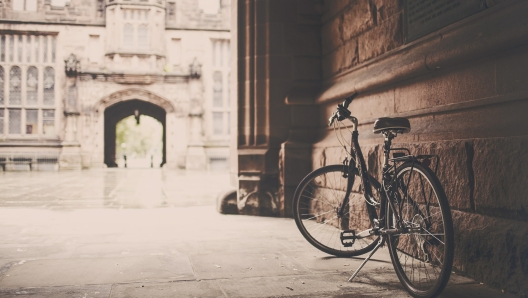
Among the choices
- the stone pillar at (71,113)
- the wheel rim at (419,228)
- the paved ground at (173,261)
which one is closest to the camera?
the wheel rim at (419,228)

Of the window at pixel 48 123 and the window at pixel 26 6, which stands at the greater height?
the window at pixel 26 6

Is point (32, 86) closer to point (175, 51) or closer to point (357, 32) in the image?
point (175, 51)

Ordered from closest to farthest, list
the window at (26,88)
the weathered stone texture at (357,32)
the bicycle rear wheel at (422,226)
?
the bicycle rear wheel at (422,226)
the weathered stone texture at (357,32)
the window at (26,88)

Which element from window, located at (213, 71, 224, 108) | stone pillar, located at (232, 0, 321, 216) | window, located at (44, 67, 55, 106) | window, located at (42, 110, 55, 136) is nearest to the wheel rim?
stone pillar, located at (232, 0, 321, 216)

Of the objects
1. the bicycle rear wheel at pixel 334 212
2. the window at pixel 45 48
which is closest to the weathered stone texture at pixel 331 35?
the bicycle rear wheel at pixel 334 212

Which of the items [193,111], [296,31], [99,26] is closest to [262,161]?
[296,31]

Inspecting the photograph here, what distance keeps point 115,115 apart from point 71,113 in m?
3.99

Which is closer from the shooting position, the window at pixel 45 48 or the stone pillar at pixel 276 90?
the stone pillar at pixel 276 90

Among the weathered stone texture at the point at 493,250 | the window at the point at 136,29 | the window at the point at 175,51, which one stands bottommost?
the weathered stone texture at the point at 493,250

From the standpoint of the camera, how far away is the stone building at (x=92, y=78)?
22391mm

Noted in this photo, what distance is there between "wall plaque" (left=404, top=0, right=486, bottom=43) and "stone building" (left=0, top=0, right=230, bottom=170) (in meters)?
19.3

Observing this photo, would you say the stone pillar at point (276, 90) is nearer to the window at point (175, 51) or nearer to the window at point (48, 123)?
the window at point (175, 51)

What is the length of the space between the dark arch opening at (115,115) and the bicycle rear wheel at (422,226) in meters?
22.7

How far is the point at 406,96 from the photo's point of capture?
169 inches
